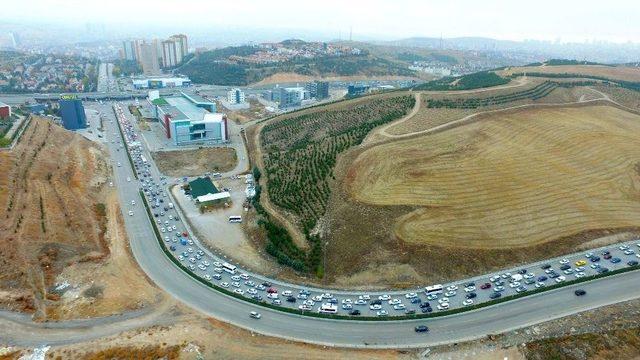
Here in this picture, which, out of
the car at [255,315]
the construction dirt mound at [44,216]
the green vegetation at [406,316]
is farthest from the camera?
the construction dirt mound at [44,216]

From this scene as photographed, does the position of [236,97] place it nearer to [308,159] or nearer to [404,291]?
[308,159]

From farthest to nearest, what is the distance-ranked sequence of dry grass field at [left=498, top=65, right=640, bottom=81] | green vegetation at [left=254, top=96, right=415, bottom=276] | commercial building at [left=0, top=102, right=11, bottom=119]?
dry grass field at [left=498, top=65, right=640, bottom=81]
commercial building at [left=0, top=102, right=11, bottom=119]
green vegetation at [left=254, top=96, right=415, bottom=276]

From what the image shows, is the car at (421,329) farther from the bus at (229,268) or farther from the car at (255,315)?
the bus at (229,268)

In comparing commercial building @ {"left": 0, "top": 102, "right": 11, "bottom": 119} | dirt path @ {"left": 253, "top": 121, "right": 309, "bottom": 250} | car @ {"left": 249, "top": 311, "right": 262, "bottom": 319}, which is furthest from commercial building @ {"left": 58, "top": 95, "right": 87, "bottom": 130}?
car @ {"left": 249, "top": 311, "right": 262, "bottom": 319}

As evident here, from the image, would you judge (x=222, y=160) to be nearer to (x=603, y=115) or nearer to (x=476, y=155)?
(x=476, y=155)

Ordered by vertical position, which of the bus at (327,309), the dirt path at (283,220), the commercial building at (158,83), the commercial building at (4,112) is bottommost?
the bus at (327,309)

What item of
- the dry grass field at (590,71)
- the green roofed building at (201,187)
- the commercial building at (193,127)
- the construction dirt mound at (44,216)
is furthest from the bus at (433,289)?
the dry grass field at (590,71)

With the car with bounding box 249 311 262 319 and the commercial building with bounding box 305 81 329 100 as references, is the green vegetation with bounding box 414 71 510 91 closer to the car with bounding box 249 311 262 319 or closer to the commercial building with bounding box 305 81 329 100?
the commercial building with bounding box 305 81 329 100
